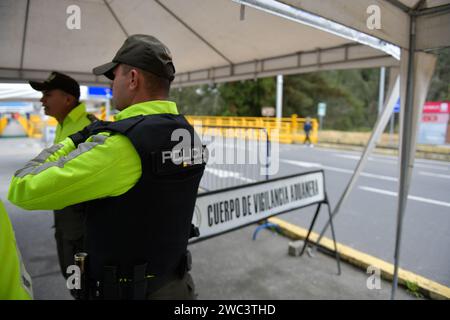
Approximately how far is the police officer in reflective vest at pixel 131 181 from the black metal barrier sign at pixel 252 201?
1290 millimetres

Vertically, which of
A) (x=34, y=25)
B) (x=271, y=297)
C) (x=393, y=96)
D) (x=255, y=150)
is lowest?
(x=271, y=297)

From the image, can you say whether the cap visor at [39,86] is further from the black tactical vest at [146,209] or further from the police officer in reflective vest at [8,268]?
the police officer in reflective vest at [8,268]

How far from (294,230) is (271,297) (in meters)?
1.64

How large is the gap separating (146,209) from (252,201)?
2.10m

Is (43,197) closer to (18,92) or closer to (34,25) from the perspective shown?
(34,25)

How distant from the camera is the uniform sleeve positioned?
112 centimetres

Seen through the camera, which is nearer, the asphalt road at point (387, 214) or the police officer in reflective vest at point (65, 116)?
the police officer in reflective vest at point (65, 116)

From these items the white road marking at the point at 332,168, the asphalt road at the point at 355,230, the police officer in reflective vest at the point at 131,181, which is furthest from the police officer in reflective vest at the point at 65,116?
the white road marking at the point at 332,168

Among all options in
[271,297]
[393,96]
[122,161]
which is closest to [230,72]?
[393,96]

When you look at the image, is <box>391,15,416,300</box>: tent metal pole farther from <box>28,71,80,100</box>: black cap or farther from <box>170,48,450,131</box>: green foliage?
<box>170,48,450,131</box>: green foliage

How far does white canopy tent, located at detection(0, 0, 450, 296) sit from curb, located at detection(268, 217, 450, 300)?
585mm

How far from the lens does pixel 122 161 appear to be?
3.98 ft

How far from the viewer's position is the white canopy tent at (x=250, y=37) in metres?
2.12

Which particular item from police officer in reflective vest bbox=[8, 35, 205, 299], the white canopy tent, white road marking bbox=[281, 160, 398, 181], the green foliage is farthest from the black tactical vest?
the green foliage
